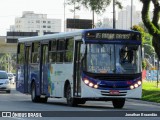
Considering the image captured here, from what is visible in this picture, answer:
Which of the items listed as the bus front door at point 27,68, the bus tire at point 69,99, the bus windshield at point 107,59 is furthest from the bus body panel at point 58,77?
the bus front door at point 27,68

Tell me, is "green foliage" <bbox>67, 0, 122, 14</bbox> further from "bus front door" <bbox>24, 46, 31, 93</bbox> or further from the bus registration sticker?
the bus registration sticker

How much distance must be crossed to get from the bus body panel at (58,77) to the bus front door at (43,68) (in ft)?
2.42

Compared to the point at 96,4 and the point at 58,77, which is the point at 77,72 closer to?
the point at 58,77

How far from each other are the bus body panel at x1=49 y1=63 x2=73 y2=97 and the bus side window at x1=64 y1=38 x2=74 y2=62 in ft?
0.83

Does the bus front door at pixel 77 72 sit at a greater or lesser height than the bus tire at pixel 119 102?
greater

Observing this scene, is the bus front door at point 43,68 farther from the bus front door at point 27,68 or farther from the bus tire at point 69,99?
the bus tire at point 69,99

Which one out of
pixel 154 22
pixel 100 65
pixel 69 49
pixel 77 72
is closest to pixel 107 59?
pixel 100 65

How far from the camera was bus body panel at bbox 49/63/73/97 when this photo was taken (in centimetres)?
2777

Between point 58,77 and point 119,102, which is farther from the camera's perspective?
point 58,77

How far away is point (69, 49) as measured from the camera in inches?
1088

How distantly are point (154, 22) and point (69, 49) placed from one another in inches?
518

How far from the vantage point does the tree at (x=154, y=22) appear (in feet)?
127

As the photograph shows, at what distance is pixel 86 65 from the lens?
85.6ft

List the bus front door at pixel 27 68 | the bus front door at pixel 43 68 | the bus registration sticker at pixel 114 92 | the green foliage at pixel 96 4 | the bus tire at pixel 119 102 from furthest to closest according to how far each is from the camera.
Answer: the green foliage at pixel 96 4
the bus front door at pixel 27 68
the bus front door at pixel 43 68
the bus tire at pixel 119 102
the bus registration sticker at pixel 114 92
